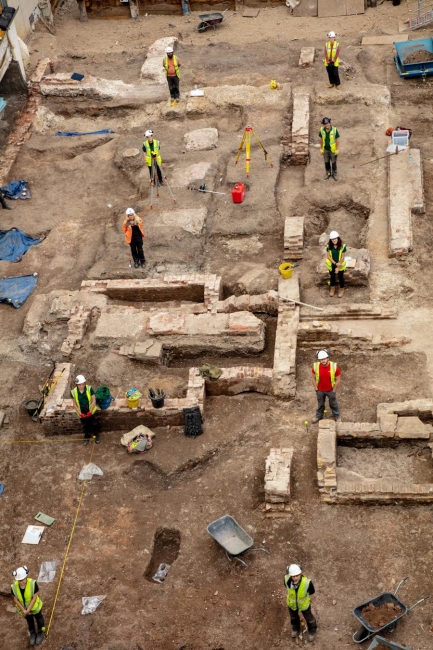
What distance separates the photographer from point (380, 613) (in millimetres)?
11227

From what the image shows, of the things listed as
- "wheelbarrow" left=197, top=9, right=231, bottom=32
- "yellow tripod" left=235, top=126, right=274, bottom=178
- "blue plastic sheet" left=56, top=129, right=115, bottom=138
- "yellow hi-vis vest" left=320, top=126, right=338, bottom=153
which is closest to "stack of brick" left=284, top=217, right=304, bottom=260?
"yellow hi-vis vest" left=320, top=126, right=338, bottom=153

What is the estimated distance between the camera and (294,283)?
53.8 ft

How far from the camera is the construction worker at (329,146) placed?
1839cm

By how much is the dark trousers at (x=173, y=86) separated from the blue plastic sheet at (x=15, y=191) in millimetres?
4597

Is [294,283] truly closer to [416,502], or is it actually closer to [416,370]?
[416,370]

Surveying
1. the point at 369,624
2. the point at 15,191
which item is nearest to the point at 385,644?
the point at 369,624

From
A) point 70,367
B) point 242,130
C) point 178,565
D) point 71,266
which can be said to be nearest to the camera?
point 178,565

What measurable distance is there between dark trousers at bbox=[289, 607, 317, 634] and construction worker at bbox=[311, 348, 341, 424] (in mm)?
3607

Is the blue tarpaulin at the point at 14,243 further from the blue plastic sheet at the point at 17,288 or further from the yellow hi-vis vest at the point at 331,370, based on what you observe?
the yellow hi-vis vest at the point at 331,370

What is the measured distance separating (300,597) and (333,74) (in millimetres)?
14847

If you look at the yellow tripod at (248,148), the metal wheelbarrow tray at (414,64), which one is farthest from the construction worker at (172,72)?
the metal wheelbarrow tray at (414,64)

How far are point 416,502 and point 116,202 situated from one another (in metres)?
10.5

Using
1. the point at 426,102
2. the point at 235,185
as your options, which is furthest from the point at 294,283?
the point at 426,102

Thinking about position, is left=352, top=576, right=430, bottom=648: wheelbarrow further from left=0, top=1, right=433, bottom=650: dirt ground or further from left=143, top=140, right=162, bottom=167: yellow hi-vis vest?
left=143, top=140, right=162, bottom=167: yellow hi-vis vest
